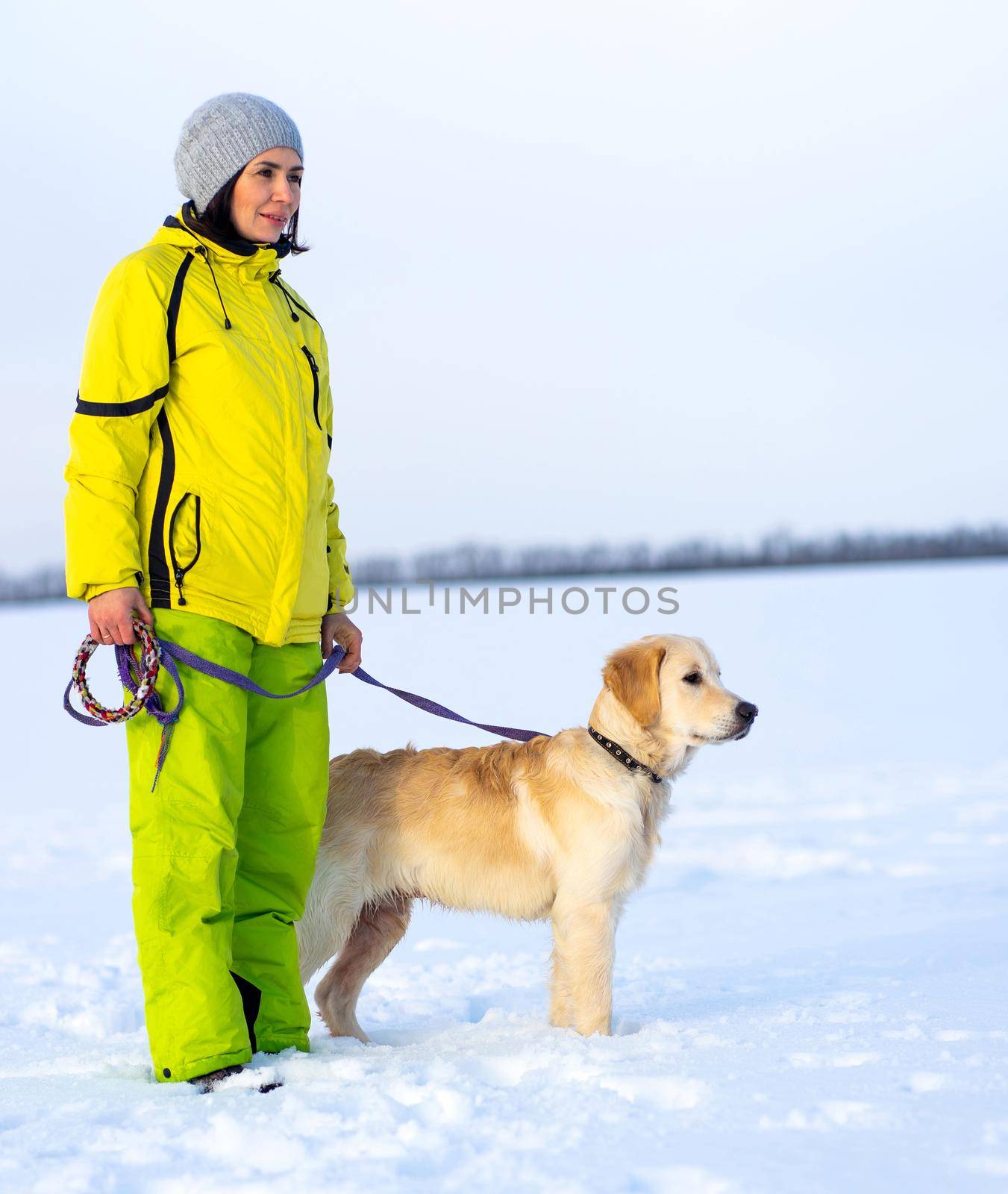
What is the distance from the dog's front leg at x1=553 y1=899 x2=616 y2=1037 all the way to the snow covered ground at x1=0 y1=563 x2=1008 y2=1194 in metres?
0.13

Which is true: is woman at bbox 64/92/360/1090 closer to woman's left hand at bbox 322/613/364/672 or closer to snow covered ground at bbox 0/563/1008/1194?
woman's left hand at bbox 322/613/364/672

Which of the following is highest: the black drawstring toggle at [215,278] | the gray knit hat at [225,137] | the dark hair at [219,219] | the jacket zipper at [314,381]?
the gray knit hat at [225,137]

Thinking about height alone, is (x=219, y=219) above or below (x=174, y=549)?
above

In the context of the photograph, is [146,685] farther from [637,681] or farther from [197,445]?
[637,681]

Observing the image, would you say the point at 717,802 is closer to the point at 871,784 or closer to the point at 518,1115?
the point at 871,784

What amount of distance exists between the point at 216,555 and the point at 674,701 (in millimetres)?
1543

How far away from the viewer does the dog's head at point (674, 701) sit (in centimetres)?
373

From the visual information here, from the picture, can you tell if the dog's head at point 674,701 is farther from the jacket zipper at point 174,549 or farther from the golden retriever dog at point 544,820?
the jacket zipper at point 174,549

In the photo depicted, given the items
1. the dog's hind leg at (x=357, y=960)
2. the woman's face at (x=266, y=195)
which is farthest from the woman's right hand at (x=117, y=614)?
the dog's hind leg at (x=357, y=960)

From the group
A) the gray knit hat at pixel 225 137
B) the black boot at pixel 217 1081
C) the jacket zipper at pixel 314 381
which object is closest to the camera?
the black boot at pixel 217 1081

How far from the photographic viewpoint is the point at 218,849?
2.97 meters

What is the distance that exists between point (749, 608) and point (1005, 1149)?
714 inches

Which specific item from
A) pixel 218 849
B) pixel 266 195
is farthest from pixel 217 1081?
pixel 266 195

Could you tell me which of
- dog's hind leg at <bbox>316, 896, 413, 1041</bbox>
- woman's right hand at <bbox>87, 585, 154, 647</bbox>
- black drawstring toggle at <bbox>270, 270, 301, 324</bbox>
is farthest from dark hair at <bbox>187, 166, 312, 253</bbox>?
dog's hind leg at <bbox>316, 896, 413, 1041</bbox>
